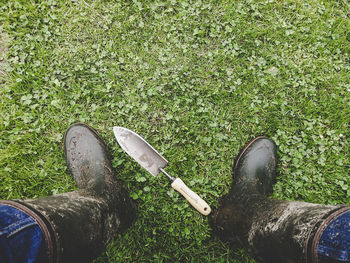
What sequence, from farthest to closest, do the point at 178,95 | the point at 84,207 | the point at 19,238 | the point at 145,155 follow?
1. the point at 178,95
2. the point at 145,155
3. the point at 84,207
4. the point at 19,238

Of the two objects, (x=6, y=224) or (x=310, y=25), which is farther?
(x=310, y=25)

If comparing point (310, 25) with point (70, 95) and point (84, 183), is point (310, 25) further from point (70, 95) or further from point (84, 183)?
point (84, 183)

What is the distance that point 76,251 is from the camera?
1.58m

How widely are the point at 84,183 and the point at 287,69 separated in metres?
2.60

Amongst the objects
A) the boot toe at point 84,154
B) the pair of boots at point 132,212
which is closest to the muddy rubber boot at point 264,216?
the pair of boots at point 132,212

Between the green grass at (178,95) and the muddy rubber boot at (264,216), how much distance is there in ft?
0.56

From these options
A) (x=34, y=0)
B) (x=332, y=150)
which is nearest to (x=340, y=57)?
(x=332, y=150)

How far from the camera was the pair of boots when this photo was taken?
1.44 meters

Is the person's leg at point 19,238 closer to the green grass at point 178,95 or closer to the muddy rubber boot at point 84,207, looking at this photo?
the muddy rubber boot at point 84,207

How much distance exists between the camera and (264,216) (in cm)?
189

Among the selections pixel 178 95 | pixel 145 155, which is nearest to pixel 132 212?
pixel 145 155

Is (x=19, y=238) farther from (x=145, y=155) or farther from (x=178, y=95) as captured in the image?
(x=178, y=95)

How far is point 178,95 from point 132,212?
4.48ft

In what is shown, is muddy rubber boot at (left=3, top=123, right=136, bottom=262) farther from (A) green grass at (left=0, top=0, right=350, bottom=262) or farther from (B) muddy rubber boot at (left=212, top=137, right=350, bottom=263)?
(B) muddy rubber boot at (left=212, top=137, right=350, bottom=263)
